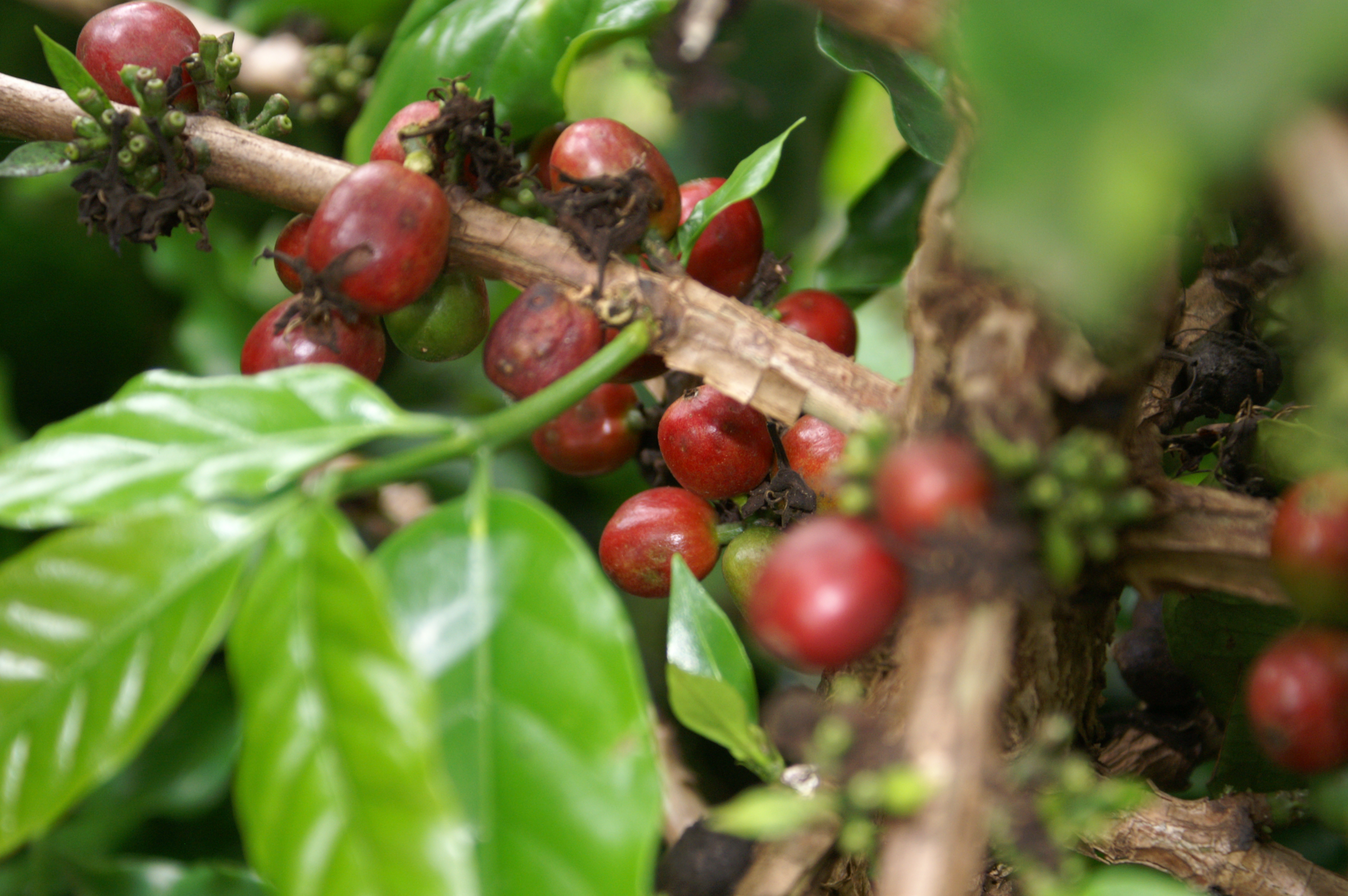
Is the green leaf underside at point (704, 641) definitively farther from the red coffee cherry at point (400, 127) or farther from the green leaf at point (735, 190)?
the red coffee cherry at point (400, 127)

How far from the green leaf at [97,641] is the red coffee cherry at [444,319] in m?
0.28

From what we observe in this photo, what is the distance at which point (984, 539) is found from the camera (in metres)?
0.40

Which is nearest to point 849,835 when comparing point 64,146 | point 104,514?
point 104,514

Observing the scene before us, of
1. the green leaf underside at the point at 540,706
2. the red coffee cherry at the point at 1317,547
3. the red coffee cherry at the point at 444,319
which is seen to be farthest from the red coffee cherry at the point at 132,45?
the red coffee cherry at the point at 1317,547

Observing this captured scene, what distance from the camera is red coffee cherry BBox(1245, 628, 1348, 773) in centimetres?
44

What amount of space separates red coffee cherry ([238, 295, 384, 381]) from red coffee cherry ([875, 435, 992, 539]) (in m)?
0.41

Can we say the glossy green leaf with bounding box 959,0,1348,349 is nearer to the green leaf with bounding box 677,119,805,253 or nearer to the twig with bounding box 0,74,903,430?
the twig with bounding box 0,74,903,430

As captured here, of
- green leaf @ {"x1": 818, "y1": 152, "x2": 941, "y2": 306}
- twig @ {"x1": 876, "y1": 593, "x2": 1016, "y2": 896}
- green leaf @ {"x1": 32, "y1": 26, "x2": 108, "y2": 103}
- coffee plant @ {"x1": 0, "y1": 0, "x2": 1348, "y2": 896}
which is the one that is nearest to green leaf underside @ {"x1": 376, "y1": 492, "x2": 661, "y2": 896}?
coffee plant @ {"x1": 0, "y1": 0, "x2": 1348, "y2": 896}

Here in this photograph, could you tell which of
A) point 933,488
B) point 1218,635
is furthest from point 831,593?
point 1218,635

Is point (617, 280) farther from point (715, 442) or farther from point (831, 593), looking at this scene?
point (831, 593)

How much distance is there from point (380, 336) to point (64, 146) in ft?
0.87

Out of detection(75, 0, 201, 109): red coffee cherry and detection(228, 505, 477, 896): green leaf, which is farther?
detection(75, 0, 201, 109): red coffee cherry

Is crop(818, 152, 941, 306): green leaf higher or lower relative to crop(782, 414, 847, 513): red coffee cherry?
lower

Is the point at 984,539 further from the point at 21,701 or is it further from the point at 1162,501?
the point at 21,701
